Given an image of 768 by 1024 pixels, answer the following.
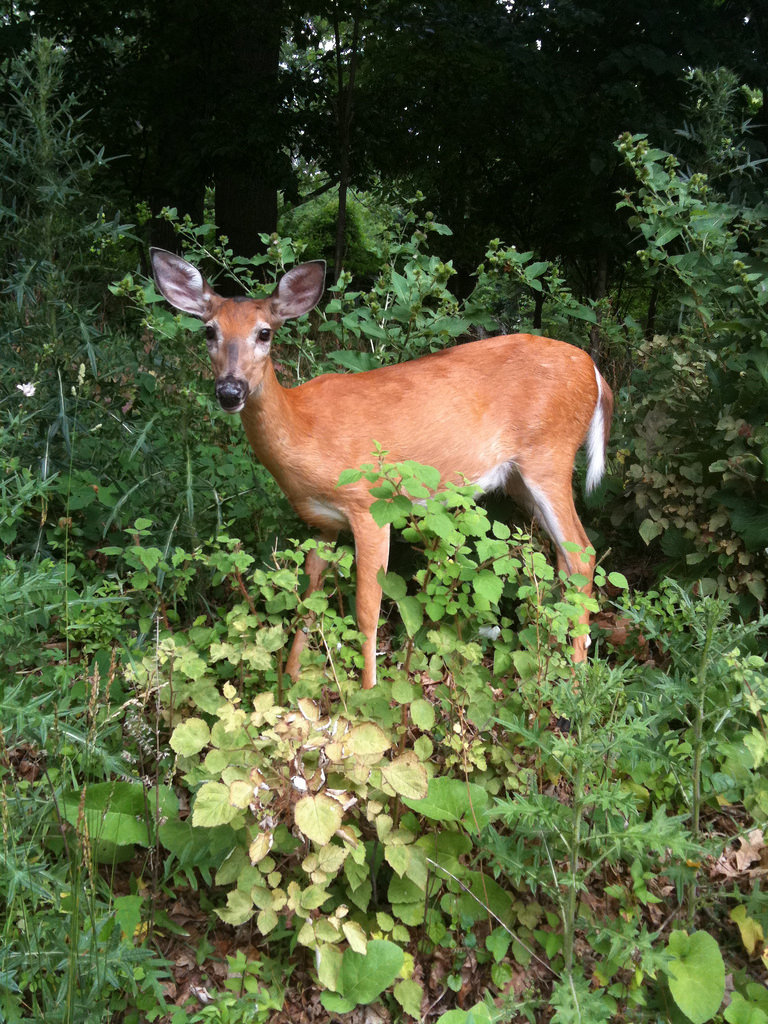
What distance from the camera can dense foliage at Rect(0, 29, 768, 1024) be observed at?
193 centimetres

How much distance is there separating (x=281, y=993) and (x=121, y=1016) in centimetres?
34

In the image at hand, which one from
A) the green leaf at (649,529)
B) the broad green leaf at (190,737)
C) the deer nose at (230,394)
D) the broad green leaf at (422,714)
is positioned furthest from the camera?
the green leaf at (649,529)

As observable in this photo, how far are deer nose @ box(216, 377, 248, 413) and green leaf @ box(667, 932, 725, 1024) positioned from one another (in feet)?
6.24

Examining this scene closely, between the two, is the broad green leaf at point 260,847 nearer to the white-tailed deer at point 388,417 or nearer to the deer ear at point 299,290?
the white-tailed deer at point 388,417

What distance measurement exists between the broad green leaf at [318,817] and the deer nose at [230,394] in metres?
1.41

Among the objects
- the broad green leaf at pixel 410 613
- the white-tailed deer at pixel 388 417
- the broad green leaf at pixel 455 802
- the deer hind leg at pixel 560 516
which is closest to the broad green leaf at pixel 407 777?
the broad green leaf at pixel 455 802

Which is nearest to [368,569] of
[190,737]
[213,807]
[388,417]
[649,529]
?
[388,417]

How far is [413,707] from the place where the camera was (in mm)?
2230

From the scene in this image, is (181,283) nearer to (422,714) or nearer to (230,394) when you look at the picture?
(230,394)

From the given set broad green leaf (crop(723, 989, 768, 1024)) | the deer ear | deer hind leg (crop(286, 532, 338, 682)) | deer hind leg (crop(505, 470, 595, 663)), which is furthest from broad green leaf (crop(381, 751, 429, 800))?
the deer ear

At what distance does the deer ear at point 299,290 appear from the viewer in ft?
10.5

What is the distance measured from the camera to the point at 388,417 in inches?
133

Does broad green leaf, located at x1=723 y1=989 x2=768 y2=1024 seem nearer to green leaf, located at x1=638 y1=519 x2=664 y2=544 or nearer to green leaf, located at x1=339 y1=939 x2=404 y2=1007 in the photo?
green leaf, located at x1=339 y1=939 x2=404 y2=1007

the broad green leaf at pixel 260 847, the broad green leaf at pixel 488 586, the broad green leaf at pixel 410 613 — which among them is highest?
the broad green leaf at pixel 488 586
